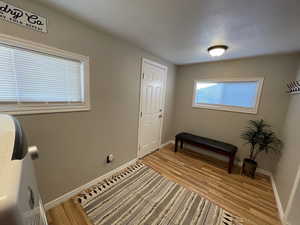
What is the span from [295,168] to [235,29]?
1901 millimetres

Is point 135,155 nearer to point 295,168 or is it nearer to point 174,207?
point 174,207

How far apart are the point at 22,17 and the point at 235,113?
3.60 meters

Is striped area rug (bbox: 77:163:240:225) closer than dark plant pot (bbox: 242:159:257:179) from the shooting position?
Yes

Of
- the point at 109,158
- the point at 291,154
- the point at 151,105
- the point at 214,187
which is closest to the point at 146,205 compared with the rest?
the point at 109,158

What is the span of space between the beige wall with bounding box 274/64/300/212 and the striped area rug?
864 millimetres

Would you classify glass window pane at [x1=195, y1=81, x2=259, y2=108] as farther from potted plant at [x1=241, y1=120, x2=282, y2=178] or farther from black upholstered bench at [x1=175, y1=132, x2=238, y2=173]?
black upholstered bench at [x1=175, y1=132, x2=238, y2=173]

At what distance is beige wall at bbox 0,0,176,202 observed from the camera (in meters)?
1.36

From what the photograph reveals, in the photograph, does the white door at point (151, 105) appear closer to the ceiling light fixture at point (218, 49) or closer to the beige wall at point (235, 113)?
the beige wall at point (235, 113)

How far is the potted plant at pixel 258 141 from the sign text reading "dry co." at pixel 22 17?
138 inches

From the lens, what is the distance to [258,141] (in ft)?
7.49

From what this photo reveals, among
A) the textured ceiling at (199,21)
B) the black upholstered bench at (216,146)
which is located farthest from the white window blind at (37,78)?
the black upholstered bench at (216,146)

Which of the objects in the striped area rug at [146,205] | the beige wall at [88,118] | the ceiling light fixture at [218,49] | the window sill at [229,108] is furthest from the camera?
the window sill at [229,108]

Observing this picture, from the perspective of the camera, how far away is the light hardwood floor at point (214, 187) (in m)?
1.53

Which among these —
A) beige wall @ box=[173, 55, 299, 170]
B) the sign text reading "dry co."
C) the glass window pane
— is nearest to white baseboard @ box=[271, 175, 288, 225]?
beige wall @ box=[173, 55, 299, 170]
